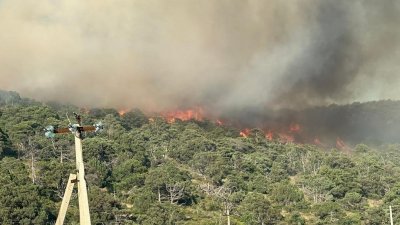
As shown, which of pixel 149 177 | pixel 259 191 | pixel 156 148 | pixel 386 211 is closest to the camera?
pixel 386 211

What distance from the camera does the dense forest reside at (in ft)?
234

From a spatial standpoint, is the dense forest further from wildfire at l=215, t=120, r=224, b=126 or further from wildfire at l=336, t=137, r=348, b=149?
wildfire at l=336, t=137, r=348, b=149

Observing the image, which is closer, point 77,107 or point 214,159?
point 214,159

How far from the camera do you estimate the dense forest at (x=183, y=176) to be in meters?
71.3

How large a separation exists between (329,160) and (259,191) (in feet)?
110

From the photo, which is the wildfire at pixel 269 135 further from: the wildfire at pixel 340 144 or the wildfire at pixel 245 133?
the wildfire at pixel 340 144

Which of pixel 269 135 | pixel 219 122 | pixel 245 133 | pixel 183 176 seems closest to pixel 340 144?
pixel 269 135

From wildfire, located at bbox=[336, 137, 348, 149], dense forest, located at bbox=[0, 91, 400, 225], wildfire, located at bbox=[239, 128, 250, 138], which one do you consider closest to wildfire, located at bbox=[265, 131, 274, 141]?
wildfire, located at bbox=[239, 128, 250, 138]

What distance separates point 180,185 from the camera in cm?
8706

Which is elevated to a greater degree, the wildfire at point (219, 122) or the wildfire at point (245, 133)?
the wildfire at point (219, 122)

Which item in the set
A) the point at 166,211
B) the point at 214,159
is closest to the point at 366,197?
the point at 214,159

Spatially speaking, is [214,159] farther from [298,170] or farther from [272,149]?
[272,149]

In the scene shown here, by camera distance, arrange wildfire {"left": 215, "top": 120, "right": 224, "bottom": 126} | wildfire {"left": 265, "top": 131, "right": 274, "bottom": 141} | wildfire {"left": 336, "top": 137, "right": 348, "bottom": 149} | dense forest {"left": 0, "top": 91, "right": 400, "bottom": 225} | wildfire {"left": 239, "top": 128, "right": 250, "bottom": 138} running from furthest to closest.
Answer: wildfire {"left": 336, "top": 137, "right": 348, "bottom": 149}, wildfire {"left": 215, "top": 120, "right": 224, "bottom": 126}, wildfire {"left": 265, "top": 131, "right": 274, "bottom": 141}, wildfire {"left": 239, "top": 128, "right": 250, "bottom": 138}, dense forest {"left": 0, "top": 91, "right": 400, "bottom": 225}

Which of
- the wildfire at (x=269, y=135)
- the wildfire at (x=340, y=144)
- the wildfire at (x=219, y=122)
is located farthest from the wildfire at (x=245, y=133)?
the wildfire at (x=340, y=144)
